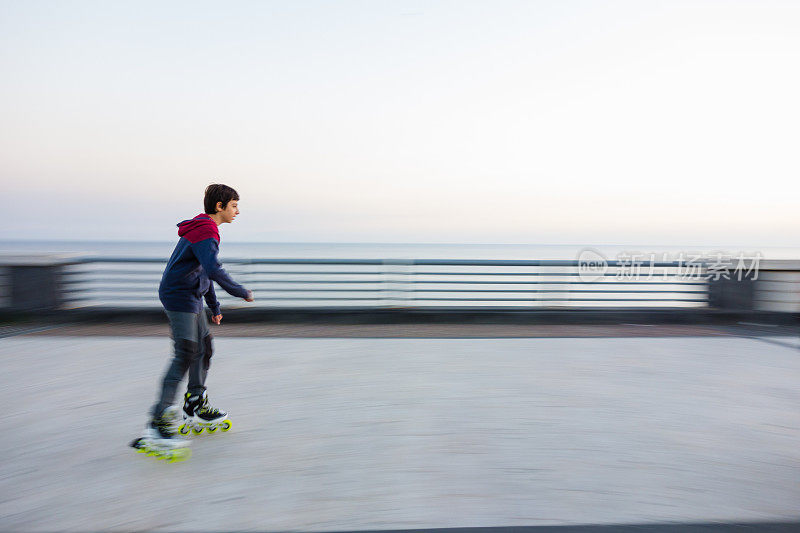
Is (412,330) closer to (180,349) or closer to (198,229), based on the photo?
(180,349)

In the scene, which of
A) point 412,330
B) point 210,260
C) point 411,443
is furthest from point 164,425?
point 412,330

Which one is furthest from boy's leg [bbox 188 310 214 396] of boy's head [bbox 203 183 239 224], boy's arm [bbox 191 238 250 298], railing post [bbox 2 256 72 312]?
railing post [bbox 2 256 72 312]

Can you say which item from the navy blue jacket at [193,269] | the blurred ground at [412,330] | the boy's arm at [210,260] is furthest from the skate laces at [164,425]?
the blurred ground at [412,330]

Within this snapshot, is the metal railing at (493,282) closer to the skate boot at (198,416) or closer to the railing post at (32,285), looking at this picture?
the railing post at (32,285)

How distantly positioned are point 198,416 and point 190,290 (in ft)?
3.16

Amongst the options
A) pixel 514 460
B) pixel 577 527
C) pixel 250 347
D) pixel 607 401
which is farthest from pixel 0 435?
pixel 607 401

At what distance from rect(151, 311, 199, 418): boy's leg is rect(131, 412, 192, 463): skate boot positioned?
0.07 meters

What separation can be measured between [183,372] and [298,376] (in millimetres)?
1828

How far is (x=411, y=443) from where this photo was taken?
3299mm

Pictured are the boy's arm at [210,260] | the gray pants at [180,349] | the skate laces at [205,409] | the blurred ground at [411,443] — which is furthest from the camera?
the skate laces at [205,409]

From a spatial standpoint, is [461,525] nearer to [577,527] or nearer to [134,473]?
[577,527]

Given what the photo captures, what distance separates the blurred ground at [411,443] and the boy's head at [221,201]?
162cm

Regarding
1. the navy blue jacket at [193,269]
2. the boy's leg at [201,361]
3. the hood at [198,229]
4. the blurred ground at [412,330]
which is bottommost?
the blurred ground at [412,330]

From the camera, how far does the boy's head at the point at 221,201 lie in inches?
125
